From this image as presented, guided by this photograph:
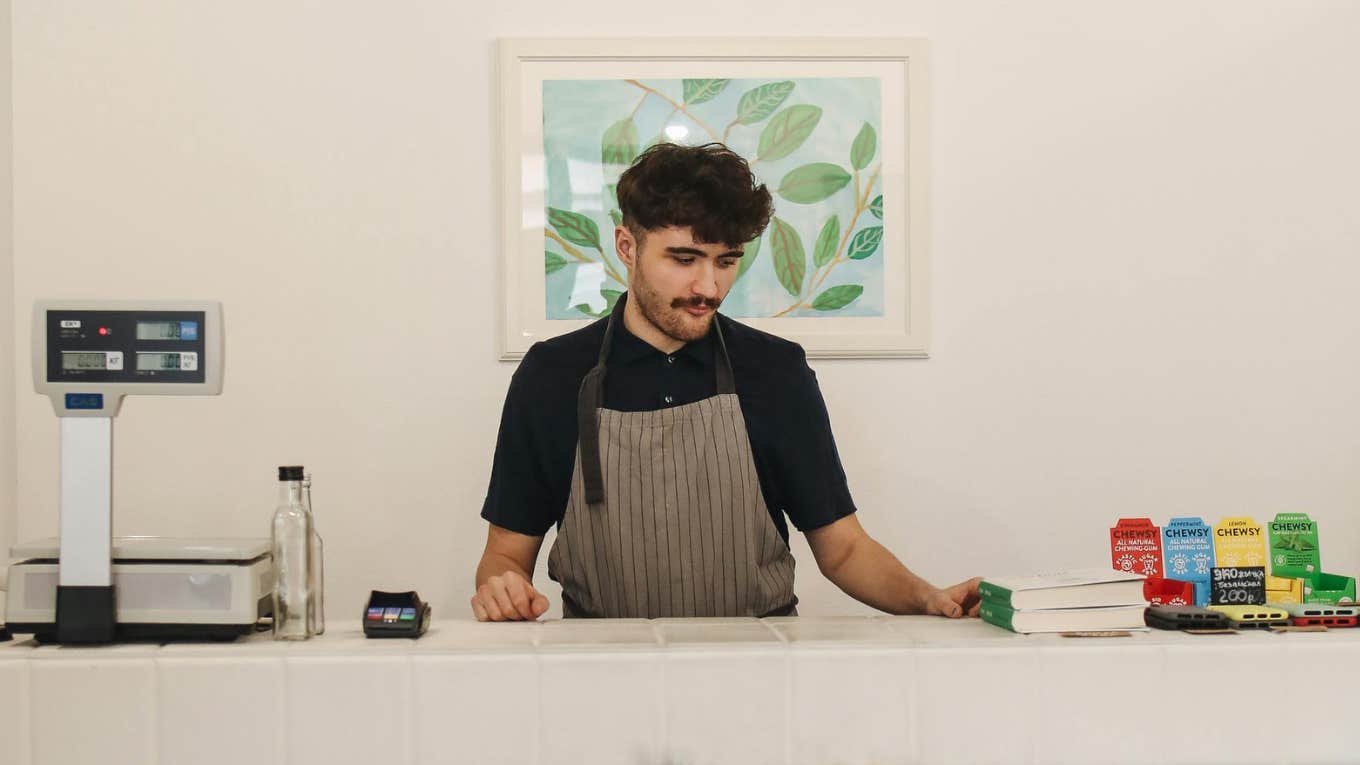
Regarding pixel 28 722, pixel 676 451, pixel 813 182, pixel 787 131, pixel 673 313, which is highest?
pixel 787 131

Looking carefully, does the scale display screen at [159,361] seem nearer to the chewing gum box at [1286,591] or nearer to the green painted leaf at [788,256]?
the chewing gum box at [1286,591]

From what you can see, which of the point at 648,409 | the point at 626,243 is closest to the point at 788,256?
the point at 626,243

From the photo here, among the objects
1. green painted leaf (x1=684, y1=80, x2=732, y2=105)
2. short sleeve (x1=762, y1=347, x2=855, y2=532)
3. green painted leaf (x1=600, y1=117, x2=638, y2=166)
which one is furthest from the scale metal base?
green painted leaf (x1=684, y1=80, x2=732, y2=105)

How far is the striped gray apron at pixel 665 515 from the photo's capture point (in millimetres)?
1938

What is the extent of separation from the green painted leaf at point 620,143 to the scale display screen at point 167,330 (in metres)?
1.47

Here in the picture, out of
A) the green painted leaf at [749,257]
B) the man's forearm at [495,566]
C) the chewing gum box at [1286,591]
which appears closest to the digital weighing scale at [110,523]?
the man's forearm at [495,566]

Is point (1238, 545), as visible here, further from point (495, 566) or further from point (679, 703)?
point (495, 566)

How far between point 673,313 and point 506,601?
2.19 ft

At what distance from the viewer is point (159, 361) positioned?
4.00 feet

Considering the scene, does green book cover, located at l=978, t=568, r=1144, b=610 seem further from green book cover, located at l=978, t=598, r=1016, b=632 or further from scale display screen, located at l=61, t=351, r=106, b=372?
scale display screen, located at l=61, t=351, r=106, b=372

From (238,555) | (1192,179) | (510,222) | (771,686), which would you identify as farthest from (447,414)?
(1192,179)

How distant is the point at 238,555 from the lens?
3.97ft

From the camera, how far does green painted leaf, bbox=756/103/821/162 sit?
8.49 feet

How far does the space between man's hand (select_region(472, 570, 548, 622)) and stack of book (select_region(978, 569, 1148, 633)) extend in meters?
0.62
